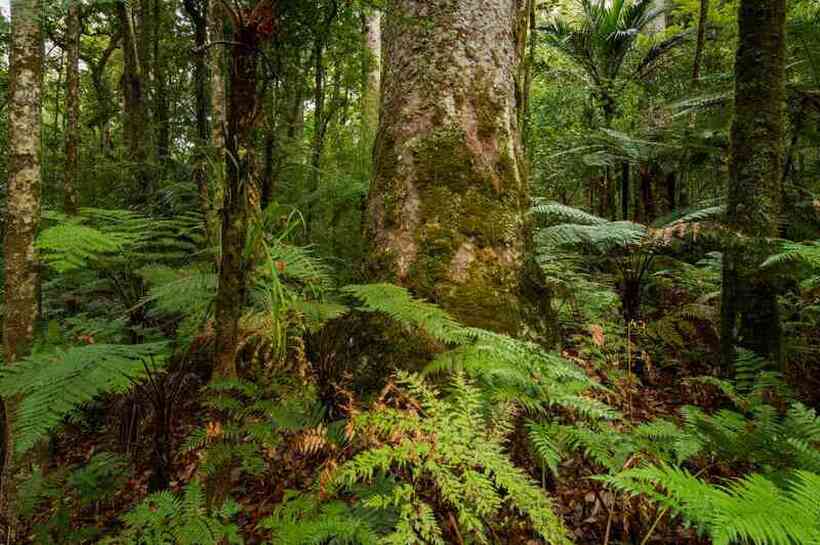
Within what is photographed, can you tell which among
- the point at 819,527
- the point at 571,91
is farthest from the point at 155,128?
the point at 819,527

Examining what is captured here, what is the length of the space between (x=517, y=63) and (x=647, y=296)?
9.79ft

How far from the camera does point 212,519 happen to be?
1.68 metres

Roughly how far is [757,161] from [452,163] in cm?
187

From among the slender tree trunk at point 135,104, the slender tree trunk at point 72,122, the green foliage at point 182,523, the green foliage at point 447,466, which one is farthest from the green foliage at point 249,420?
the slender tree trunk at point 135,104

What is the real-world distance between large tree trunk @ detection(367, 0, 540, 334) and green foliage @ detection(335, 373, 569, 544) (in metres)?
0.86

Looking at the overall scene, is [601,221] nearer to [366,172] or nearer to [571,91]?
[366,172]

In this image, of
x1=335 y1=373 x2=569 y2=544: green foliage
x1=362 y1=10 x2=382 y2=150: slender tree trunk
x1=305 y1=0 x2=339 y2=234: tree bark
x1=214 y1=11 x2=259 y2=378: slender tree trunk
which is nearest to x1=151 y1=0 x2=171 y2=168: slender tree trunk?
x1=305 y1=0 x2=339 y2=234: tree bark

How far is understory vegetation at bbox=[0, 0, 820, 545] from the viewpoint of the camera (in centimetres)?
147

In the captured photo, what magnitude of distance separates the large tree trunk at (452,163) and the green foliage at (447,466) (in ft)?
2.82

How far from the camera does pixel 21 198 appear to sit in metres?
2.75

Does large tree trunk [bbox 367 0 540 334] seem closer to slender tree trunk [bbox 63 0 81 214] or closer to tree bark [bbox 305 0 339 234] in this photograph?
tree bark [bbox 305 0 339 234]

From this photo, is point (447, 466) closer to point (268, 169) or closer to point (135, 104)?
point (268, 169)

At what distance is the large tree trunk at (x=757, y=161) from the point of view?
2674 mm

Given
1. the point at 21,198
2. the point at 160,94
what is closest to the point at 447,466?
the point at 21,198
